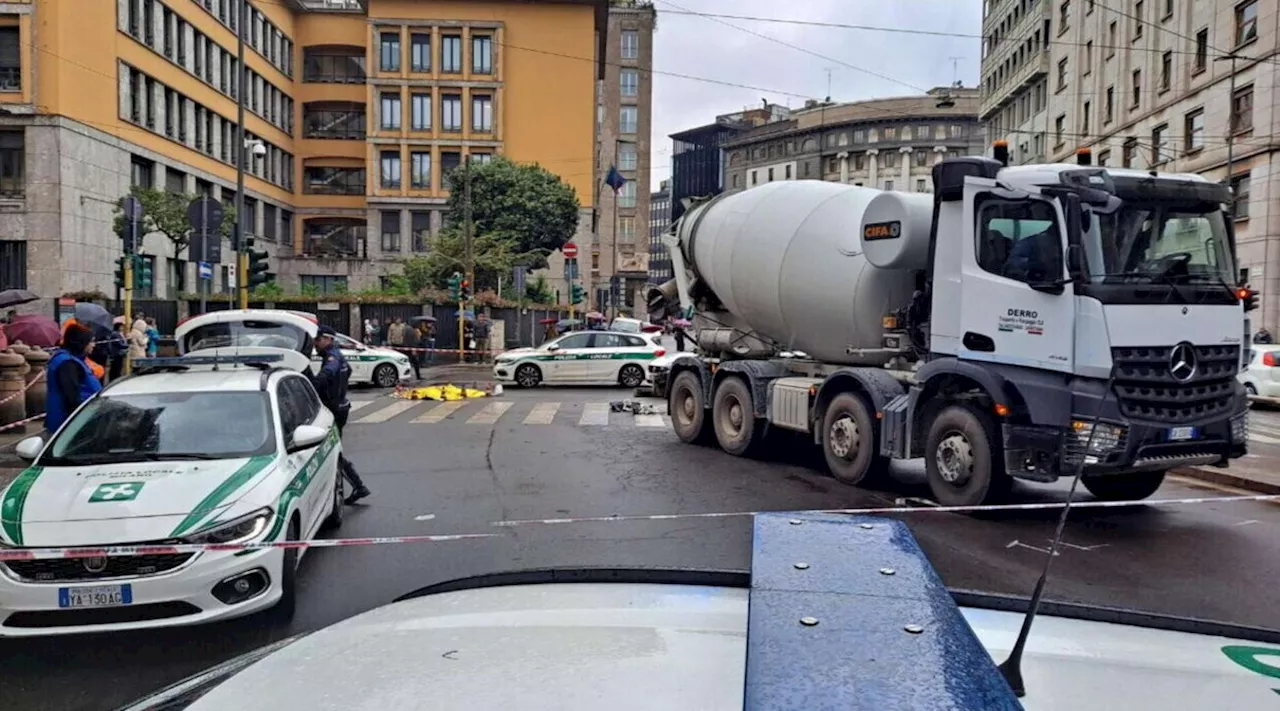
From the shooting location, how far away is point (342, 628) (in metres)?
2.39

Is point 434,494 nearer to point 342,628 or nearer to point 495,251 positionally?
point 342,628

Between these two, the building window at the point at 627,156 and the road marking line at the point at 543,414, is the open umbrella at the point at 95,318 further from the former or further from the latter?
the building window at the point at 627,156

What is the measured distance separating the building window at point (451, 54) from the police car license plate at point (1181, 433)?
5754cm

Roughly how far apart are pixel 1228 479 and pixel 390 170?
5619cm

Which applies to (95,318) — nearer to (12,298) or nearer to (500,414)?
(12,298)

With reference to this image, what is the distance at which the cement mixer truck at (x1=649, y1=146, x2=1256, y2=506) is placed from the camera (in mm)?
7965

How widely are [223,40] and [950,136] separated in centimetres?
7333

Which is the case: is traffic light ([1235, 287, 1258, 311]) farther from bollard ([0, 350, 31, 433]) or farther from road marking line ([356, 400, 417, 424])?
bollard ([0, 350, 31, 433])

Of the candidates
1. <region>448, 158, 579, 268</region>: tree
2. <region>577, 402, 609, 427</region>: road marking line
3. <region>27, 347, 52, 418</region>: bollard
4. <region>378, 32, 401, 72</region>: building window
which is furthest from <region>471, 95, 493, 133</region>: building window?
<region>27, 347, 52, 418</region>: bollard

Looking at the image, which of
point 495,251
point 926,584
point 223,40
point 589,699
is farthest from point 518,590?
point 223,40

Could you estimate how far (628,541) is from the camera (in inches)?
316

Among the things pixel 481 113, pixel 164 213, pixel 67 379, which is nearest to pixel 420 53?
pixel 481 113

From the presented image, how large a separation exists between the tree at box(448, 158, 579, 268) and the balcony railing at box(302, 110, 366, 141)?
1351 centimetres

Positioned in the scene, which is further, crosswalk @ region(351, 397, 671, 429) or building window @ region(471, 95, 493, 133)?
building window @ region(471, 95, 493, 133)
